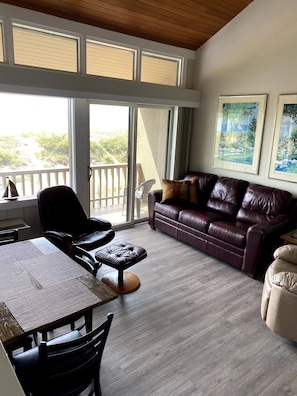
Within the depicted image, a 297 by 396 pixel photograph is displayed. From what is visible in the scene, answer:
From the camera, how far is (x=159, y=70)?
15.4 feet

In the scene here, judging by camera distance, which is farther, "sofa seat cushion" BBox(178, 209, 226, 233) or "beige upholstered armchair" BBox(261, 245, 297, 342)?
"sofa seat cushion" BBox(178, 209, 226, 233)

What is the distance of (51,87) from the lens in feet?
11.1

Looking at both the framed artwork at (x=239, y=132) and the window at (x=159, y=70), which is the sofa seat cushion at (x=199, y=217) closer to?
the framed artwork at (x=239, y=132)

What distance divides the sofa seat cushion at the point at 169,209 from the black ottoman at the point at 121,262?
49.8 inches

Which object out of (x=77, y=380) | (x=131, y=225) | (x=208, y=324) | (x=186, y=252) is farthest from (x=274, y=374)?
(x=131, y=225)

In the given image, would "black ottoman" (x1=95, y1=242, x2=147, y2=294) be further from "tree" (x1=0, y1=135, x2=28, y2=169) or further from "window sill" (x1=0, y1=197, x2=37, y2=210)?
"tree" (x1=0, y1=135, x2=28, y2=169)

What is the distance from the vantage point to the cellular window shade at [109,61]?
12.7ft

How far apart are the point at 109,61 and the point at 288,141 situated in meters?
2.68

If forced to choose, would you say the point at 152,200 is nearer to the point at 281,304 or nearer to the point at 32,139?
the point at 32,139

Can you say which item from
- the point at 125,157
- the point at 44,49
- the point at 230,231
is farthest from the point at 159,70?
the point at 230,231

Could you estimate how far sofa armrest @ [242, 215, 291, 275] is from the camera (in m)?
3.28

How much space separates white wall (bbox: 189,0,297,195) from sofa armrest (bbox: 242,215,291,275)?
2.48 ft

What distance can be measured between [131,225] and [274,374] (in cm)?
317

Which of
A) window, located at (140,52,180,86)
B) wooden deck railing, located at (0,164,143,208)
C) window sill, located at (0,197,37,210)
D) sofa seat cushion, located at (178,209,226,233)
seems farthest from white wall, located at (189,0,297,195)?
window sill, located at (0,197,37,210)
